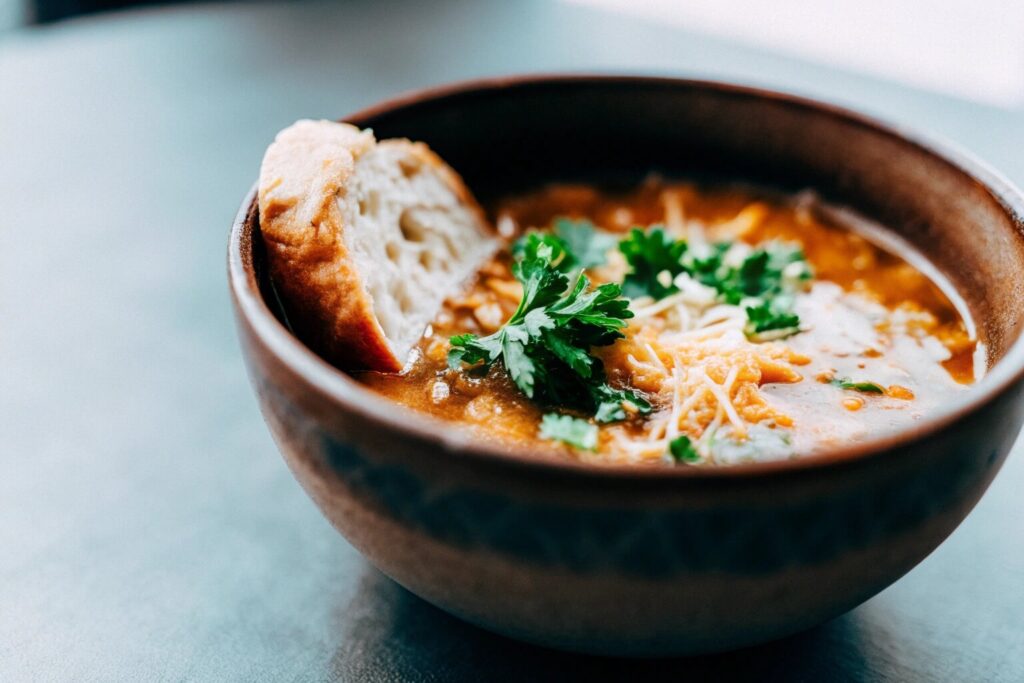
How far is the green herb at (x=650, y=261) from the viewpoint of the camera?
74.1 inches

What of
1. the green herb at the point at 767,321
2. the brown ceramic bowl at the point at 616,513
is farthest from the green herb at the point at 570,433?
the green herb at the point at 767,321

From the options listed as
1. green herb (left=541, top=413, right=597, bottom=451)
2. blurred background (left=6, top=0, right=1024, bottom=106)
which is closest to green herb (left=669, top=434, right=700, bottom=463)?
green herb (left=541, top=413, right=597, bottom=451)

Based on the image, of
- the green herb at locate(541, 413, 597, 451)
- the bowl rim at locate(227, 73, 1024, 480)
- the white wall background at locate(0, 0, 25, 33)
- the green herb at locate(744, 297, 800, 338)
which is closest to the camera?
the bowl rim at locate(227, 73, 1024, 480)

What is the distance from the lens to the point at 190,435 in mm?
1938

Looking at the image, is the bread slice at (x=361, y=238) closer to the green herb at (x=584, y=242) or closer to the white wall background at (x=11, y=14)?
the green herb at (x=584, y=242)

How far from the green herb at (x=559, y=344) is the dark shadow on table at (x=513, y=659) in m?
0.37

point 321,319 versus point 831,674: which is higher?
point 321,319

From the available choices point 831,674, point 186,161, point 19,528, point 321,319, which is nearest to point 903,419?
point 831,674

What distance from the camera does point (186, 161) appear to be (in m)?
2.94

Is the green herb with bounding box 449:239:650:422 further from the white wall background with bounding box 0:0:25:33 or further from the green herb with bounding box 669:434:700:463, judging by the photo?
the white wall background with bounding box 0:0:25:33

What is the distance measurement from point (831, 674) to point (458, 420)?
68 centimetres

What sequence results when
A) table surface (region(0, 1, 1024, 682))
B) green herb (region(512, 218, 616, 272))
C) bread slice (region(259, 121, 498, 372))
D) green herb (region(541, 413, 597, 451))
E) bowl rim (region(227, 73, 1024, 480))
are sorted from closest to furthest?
bowl rim (region(227, 73, 1024, 480)), green herb (region(541, 413, 597, 451)), table surface (region(0, 1, 1024, 682)), bread slice (region(259, 121, 498, 372)), green herb (region(512, 218, 616, 272))

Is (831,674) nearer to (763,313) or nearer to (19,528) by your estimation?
(763,313)

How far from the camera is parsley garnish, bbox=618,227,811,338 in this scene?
1.81 m
